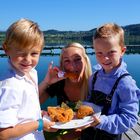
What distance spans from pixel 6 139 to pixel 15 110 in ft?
0.61

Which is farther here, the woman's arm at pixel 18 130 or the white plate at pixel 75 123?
the white plate at pixel 75 123

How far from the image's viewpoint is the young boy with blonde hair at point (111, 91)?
8.14 feet

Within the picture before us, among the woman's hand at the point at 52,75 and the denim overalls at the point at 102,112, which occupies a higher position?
the woman's hand at the point at 52,75

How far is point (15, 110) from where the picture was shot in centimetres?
206

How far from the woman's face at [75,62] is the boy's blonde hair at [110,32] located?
1.37 ft

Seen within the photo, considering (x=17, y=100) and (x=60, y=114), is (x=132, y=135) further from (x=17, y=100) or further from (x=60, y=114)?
(x=17, y=100)

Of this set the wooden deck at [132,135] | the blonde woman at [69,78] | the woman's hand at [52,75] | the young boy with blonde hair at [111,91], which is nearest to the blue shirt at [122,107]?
the young boy with blonde hair at [111,91]

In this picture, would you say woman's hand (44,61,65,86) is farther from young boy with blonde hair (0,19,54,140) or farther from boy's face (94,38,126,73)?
young boy with blonde hair (0,19,54,140)

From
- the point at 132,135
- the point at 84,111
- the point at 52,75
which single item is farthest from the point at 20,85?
the point at 132,135

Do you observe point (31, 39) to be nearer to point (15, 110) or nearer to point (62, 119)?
point (15, 110)

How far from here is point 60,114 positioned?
2.51 m

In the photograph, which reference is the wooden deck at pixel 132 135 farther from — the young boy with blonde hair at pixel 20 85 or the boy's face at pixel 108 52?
the young boy with blonde hair at pixel 20 85

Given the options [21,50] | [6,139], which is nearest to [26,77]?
[21,50]

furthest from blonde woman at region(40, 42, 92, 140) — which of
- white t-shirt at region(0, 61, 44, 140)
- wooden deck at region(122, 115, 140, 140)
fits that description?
wooden deck at region(122, 115, 140, 140)
